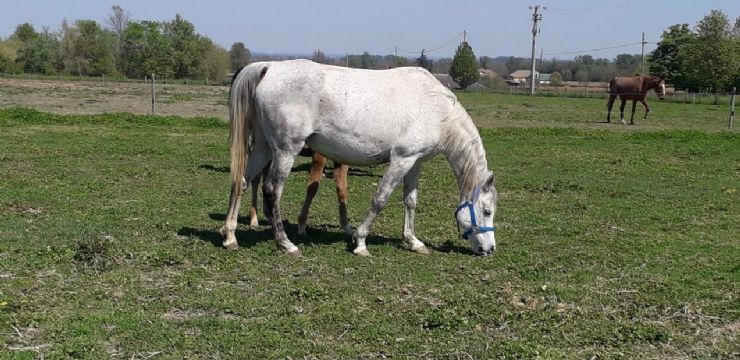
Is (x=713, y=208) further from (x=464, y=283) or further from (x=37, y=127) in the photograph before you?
(x=37, y=127)

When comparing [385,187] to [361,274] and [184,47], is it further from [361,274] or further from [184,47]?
[184,47]

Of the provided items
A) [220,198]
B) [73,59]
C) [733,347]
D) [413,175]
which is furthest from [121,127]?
[73,59]

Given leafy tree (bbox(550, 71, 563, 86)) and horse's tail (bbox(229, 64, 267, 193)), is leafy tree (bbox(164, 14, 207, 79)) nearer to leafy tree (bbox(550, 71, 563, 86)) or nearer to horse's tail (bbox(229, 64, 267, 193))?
leafy tree (bbox(550, 71, 563, 86))

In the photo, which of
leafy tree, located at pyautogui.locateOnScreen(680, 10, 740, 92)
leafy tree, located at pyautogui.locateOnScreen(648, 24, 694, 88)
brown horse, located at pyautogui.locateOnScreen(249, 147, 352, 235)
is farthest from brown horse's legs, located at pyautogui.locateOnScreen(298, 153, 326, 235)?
leafy tree, located at pyautogui.locateOnScreen(648, 24, 694, 88)

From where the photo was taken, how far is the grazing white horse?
663cm

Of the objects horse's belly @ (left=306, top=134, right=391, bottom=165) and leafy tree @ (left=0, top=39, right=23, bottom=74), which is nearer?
horse's belly @ (left=306, top=134, right=391, bottom=165)

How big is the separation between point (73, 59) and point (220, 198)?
241 feet

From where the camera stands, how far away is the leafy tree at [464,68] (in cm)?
6994

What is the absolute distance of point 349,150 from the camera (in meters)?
6.74

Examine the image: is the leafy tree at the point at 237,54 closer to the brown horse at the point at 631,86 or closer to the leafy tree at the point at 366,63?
Answer: the leafy tree at the point at 366,63

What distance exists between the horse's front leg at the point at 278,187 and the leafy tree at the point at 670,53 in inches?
2393

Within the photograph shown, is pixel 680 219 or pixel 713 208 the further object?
pixel 713 208

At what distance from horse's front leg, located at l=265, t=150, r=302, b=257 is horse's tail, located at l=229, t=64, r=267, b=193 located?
32cm

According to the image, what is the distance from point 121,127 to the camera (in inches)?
723
